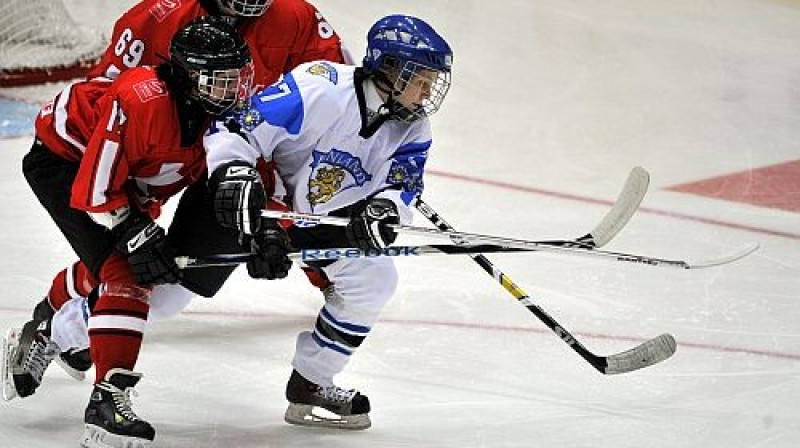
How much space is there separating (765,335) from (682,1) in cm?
286

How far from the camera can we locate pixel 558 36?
6.09 metres

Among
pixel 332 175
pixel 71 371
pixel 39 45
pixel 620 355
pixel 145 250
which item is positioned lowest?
pixel 39 45

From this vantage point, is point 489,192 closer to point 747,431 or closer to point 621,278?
point 621,278

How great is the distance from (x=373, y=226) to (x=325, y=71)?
369mm

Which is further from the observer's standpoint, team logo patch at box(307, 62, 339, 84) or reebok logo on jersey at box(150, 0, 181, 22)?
reebok logo on jersey at box(150, 0, 181, 22)

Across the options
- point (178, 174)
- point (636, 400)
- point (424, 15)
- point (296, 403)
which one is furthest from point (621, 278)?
point (424, 15)

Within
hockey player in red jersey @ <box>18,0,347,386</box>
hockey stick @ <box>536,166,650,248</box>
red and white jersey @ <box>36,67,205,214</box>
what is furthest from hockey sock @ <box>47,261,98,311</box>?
hockey stick @ <box>536,166,650,248</box>

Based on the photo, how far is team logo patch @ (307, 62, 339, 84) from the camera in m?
3.15

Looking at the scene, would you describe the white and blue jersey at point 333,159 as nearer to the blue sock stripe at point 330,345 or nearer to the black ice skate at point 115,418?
the blue sock stripe at point 330,345

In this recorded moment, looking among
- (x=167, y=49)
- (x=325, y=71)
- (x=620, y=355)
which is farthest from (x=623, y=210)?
(x=167, y=49)

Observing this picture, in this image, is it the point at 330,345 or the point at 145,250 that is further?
the point at 330,345

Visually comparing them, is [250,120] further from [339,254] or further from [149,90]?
[339,254]

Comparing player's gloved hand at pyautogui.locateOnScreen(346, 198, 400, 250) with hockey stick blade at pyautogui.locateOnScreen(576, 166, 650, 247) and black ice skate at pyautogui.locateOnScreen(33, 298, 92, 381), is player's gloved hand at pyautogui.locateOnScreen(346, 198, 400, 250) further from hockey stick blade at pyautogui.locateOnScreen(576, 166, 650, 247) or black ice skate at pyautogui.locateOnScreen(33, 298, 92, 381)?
black ice skate at pyautogui.locateOnScreen(33, 298, 92, 381)

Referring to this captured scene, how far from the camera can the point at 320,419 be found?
3.34m
